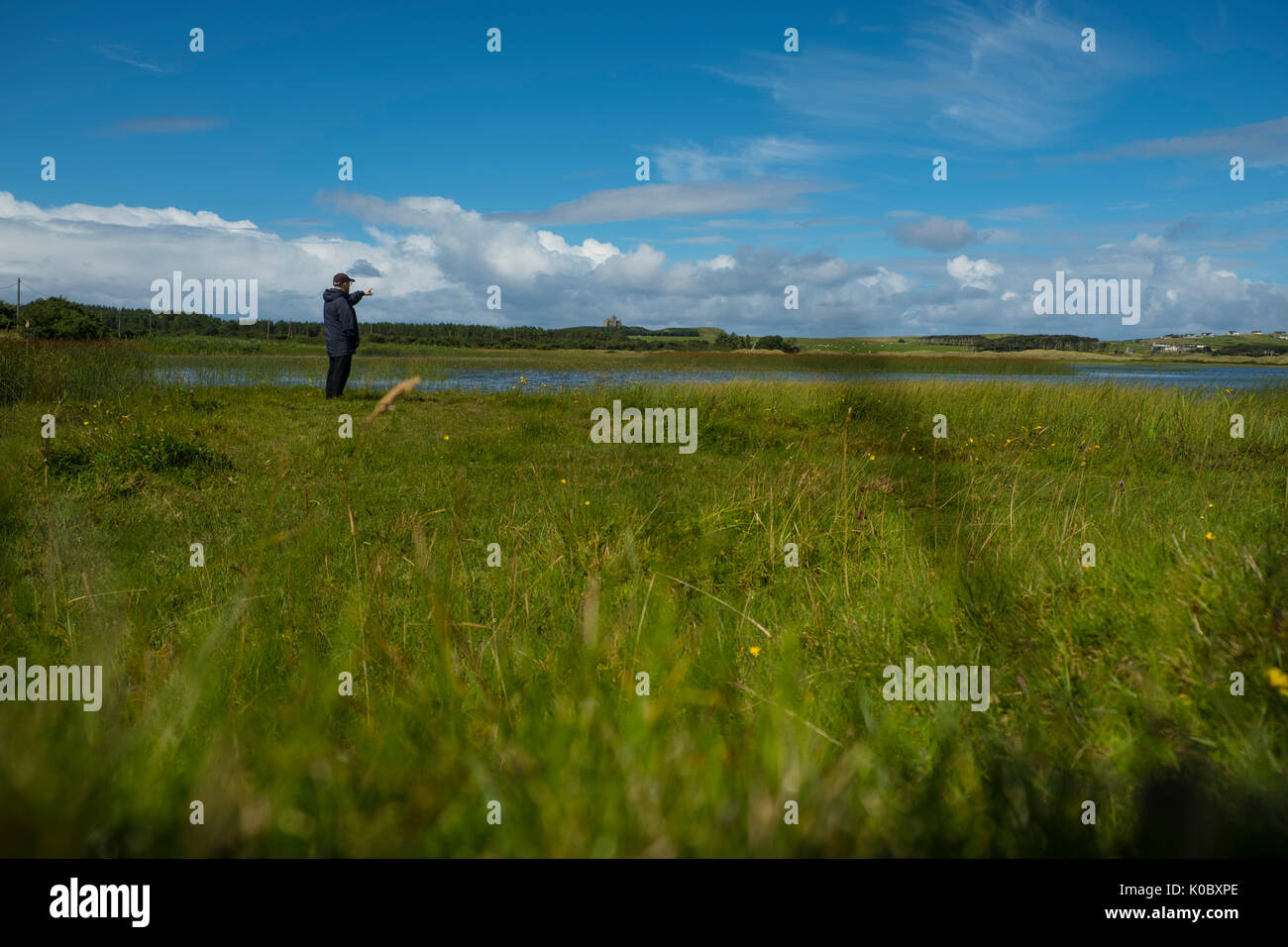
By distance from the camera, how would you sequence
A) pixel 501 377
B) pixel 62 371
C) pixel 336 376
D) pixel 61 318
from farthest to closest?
pixel 61 318, pixel 501 377, pixel 336 376, pixel 62 371

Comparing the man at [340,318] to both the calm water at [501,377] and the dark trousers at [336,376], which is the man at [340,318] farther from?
the calm water at [501,377]

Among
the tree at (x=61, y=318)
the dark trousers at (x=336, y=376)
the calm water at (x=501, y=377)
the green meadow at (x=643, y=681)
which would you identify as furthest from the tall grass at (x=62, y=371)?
the tree at (x=61, y=318)

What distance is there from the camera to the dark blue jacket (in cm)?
1507

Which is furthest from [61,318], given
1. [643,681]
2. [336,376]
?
[643,681]

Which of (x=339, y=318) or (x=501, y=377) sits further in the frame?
(x=501, y=377)

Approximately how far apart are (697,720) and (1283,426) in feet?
45.0

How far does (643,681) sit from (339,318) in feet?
47.2

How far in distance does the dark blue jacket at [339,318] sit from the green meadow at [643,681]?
8516mm

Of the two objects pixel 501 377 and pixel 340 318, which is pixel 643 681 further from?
pixel 501 377

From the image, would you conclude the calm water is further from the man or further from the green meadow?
the green meadow

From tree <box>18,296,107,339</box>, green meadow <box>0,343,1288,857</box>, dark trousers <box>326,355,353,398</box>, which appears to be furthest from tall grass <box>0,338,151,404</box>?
tree <box>18,296,107,339</box>

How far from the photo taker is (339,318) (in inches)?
595

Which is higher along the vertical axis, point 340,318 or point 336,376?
point 340,318

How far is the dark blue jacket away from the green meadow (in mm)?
8516
